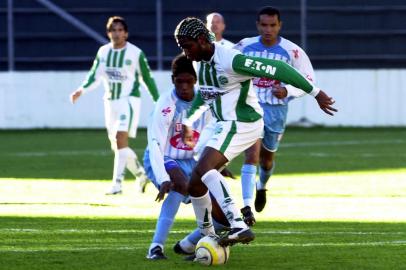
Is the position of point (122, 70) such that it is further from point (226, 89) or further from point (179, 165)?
point (226, 89)

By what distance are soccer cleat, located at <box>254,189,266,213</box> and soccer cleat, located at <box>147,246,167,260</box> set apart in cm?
388

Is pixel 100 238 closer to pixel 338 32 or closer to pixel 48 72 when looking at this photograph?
pixel 48 72

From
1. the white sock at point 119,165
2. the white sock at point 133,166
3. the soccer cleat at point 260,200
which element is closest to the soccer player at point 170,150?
the soccer cleat at point 260,200

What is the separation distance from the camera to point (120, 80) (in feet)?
56.2

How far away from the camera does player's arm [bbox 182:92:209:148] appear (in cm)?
1012

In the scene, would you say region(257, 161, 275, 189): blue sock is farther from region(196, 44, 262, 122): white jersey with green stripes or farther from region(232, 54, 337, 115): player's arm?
region(232, 54, 337, 115): player's arm

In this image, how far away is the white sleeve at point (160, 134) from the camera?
9.73 m

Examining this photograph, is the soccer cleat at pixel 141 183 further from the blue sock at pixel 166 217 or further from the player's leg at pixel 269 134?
the blue sock at pixel 166 217

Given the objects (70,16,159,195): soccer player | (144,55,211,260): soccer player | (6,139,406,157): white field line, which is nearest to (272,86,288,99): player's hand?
(144,55,211,260): soccer player

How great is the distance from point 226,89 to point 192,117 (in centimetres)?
68

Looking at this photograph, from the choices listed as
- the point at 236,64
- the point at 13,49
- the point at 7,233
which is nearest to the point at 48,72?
the point at 13,49

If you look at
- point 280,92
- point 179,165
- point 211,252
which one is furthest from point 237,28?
point 211,252

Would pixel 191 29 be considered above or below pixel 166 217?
above

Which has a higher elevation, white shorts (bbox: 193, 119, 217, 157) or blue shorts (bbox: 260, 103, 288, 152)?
white shorts (bbox: 193, 119, 217, 157)
